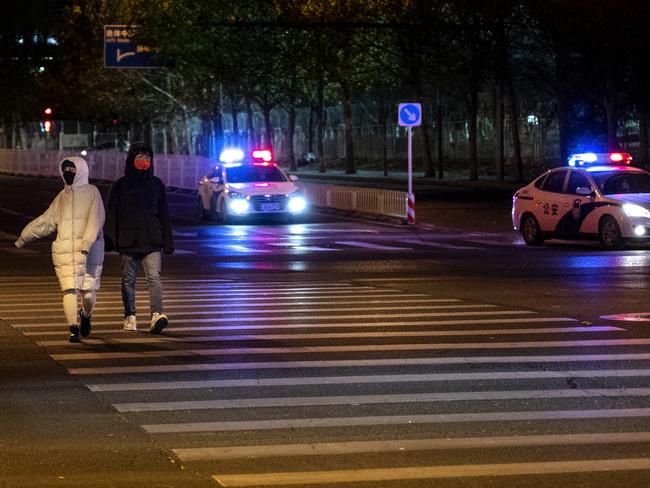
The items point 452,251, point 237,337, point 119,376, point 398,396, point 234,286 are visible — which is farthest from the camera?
point 452,251

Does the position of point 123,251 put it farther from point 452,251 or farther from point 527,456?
point 452,251

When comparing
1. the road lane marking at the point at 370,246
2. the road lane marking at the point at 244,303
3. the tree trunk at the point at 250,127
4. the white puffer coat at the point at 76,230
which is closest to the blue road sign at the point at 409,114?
the road lane marking at the point at 370,246

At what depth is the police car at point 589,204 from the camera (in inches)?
979

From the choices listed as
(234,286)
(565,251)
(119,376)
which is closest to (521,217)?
(565,251)

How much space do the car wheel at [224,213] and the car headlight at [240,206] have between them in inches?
13.2

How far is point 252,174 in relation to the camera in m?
37.1

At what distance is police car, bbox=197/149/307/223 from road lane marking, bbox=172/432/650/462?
27.5 m

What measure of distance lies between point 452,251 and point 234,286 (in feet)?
24.4

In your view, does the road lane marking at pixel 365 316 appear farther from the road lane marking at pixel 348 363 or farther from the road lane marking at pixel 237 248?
the road lane marking at pixel 237 248

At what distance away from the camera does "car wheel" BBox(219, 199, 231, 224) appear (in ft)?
118

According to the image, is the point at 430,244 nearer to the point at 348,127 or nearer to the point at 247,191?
the point at 247,191

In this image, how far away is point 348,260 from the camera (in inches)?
938

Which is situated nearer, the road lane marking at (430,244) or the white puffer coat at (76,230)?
the white puffer coat at (76,230)

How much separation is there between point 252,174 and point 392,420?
28319mm
